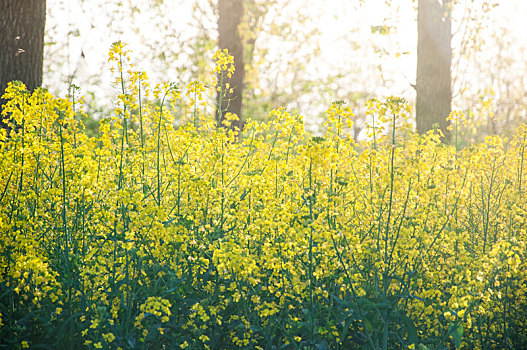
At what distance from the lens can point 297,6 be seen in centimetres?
1406

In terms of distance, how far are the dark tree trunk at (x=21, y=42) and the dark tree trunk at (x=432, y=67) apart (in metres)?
6.16

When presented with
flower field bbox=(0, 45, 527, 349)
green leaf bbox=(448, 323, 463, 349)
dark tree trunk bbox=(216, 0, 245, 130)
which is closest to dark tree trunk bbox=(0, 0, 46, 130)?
flower field bbox=(0, 45, 527, 349)

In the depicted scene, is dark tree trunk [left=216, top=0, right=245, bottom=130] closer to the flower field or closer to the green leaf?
the flower field

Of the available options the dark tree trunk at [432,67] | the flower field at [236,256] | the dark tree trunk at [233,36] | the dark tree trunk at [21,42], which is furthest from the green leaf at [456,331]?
the dark tree trunk at [233,36]

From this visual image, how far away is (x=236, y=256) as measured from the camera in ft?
10.0

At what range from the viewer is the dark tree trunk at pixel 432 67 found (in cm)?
901

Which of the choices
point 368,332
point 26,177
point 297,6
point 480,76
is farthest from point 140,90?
point 480,76

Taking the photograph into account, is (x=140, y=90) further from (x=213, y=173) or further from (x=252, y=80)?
(x=252, y=80)

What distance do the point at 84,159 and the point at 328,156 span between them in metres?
1.78

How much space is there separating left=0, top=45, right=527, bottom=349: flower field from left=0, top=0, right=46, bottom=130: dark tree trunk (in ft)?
8.39

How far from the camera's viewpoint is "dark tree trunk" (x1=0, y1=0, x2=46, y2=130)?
6.55m

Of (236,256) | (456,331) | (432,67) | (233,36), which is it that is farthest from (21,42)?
(432,67)

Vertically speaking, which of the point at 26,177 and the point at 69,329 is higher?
the point at 26,177

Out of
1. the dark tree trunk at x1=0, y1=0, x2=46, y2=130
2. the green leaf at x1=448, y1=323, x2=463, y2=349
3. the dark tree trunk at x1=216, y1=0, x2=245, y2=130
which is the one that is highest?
the dark tree trunk at x1=216, y1=0, x2=245, y2=130
